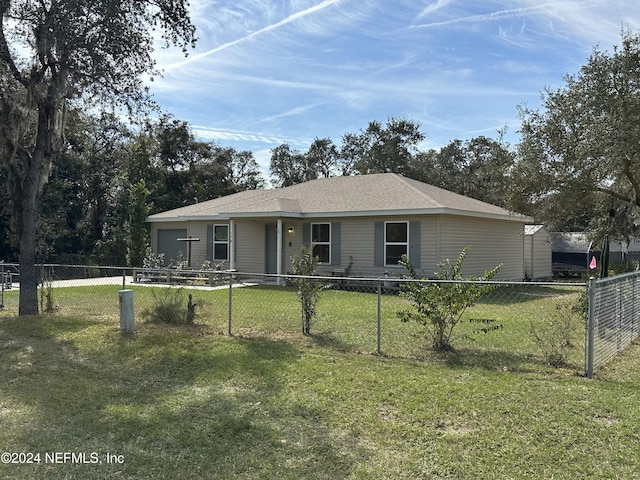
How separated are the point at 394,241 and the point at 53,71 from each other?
9715mm

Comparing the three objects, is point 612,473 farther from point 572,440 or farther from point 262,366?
point 262,366

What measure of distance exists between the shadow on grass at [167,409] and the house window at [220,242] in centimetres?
1128

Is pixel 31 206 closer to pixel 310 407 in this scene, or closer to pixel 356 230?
pixel 310 407

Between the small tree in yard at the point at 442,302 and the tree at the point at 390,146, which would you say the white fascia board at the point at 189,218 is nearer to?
the small tree in yard at the point at 442,302

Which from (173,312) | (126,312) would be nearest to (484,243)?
(173,312)

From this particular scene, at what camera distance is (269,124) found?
34531 mm

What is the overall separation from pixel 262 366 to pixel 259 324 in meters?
2.70

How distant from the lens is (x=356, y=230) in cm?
1545

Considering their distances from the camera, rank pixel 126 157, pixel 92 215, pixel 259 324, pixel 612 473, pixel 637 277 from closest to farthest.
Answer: pixel 612 473, pixel 637 277, pixel 259 324, pixel 92 215, pixel 126 157

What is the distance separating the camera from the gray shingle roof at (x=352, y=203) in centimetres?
1447

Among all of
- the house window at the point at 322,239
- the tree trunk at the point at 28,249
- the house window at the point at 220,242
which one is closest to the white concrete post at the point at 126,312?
the tree trunk at the point at 28,249

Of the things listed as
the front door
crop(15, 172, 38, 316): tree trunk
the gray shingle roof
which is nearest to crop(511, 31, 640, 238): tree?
the gray shingle roof

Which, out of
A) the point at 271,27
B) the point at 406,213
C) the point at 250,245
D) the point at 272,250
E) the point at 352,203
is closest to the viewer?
the point at 271,27

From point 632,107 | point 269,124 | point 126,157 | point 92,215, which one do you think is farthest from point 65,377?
point 269,124
